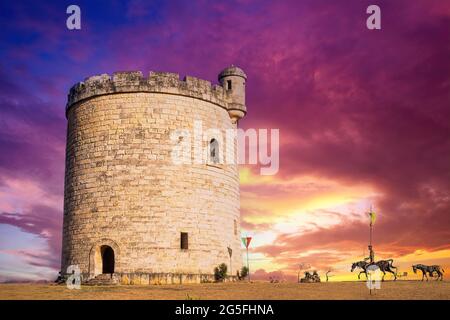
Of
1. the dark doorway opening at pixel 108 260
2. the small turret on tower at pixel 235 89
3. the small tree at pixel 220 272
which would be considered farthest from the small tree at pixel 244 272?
the small turret on tower at pixel 235 89

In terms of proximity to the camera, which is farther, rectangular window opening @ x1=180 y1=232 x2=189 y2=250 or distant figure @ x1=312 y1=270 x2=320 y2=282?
distant figure @ x1=312 y1=270 x2=320 y2=282

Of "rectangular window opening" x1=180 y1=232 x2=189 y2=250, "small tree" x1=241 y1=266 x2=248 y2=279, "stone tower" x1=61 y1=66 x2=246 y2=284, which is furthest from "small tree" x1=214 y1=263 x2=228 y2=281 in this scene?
"small tree" x1=241 y1=266 x2=248 y2=279

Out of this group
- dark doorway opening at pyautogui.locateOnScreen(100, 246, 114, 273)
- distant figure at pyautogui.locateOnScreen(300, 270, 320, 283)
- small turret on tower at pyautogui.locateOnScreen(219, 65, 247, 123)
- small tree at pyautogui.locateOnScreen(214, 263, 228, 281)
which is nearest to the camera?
small tree at pyautogui.locateOnScreen(214, 263, 228, 281)

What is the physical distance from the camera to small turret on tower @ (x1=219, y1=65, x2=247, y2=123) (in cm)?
2575

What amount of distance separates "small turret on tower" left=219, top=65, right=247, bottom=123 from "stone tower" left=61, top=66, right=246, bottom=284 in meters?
1.71

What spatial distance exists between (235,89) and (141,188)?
7551 millimetres

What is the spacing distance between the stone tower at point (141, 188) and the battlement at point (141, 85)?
4 cm

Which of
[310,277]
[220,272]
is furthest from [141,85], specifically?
[310,277]

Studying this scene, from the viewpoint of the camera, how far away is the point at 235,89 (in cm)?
2631

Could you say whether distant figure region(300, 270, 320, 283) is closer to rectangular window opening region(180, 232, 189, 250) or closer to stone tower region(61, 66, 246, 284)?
stone tower region(61, 66, 246, 284)

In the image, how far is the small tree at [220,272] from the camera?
22688 mm

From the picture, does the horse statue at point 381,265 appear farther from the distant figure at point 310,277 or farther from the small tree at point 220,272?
the small tree at point 220,272
